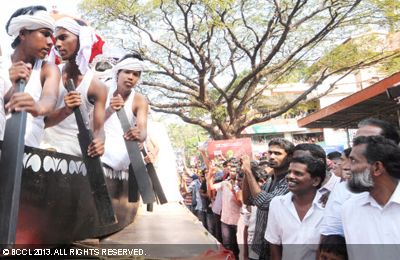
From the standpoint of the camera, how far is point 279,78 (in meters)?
12.9

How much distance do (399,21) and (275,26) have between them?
3.14 metres

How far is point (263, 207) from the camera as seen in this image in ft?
8.84

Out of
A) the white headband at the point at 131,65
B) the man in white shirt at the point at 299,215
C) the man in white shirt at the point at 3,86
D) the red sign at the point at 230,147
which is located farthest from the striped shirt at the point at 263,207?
the red sign at the point at 230,147

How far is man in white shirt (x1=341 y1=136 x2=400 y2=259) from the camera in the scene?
5.47 feet

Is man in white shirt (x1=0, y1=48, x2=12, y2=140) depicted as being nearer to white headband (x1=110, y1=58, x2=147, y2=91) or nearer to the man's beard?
white headband (x1=110, y1=58, x2=147, y2=91)

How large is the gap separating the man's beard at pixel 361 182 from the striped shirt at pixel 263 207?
88cm

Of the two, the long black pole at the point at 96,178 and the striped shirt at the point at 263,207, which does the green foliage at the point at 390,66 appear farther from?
the long black pole at the point at 96,178

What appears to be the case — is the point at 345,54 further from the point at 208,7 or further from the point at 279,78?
the point at 208,7

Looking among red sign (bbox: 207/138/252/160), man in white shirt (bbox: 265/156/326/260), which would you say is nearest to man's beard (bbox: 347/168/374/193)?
man in white shirt (bbox: 265/156/326/260)

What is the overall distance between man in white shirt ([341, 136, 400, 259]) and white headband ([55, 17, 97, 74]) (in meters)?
1.55

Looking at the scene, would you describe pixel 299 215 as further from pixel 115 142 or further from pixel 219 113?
pixel 219 113

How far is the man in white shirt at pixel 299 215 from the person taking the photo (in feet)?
7.11

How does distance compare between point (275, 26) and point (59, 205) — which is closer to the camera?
point (59, 205)

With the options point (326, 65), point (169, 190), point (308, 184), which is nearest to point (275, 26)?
point (326, 65)
